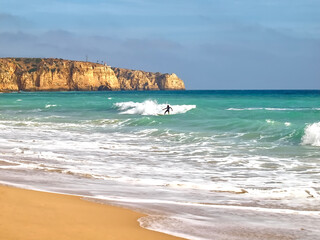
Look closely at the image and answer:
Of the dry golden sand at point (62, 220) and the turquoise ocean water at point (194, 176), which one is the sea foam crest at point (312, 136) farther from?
the dry golden sand at point (62, 220)

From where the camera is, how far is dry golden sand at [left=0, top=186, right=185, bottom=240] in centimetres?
471

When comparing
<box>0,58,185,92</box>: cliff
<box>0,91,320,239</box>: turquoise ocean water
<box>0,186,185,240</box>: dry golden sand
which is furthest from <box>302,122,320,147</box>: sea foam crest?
<box>0,58,185,92</box>: cliff

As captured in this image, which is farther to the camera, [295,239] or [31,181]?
[31,181]

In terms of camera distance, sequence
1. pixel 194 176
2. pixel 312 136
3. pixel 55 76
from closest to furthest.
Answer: pixel 194 176 → pixel 312 136 → pixel 55 76

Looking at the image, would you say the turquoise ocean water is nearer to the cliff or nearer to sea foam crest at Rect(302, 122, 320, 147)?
sea foam crest at Rect(302, 122, 320, 147)

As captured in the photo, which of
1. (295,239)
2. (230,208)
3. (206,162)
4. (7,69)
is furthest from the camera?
(7,69)

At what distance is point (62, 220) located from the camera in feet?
17.3

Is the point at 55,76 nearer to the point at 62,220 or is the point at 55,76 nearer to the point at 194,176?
the point at 194,176

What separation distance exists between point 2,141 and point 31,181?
8.12m

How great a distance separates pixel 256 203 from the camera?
22.9 feet

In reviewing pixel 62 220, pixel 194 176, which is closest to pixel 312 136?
pixel 194 176

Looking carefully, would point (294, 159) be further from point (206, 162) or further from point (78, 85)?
point (78, 85)

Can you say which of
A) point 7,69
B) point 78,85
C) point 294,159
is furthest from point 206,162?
point 78,85

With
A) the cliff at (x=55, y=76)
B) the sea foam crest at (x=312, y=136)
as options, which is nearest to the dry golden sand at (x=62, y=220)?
the sea foam crest at (x=312, y=136)
